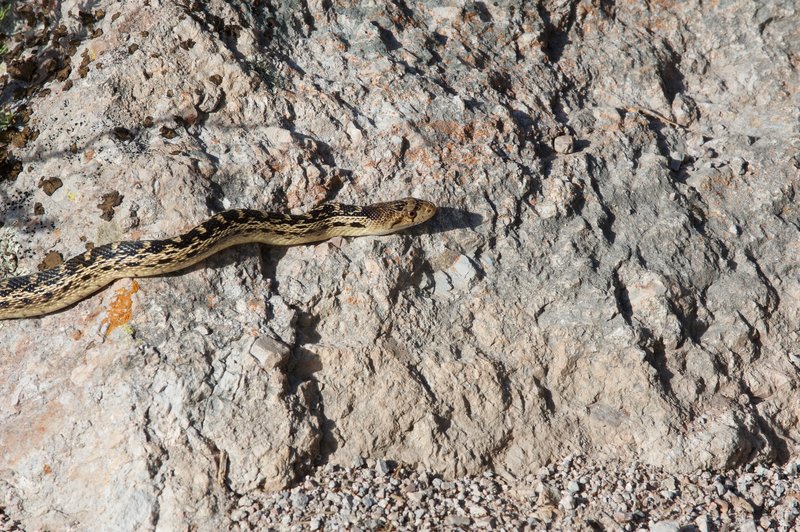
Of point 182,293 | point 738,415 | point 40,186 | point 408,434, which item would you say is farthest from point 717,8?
point 40,186

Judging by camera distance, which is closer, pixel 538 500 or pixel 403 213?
pixel 538 500

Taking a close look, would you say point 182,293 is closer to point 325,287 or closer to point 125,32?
point 325,287

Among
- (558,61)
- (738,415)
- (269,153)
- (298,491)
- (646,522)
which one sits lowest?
(298,491)

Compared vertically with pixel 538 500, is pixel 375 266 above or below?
above

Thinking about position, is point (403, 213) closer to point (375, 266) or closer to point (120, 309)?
point (375, 266)

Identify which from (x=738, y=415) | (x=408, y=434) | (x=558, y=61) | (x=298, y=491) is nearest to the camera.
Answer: (x=298, y=491)

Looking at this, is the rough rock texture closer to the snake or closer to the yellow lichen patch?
the yellow lichen patch

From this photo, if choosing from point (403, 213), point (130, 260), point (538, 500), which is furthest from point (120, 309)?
point (538, 500)

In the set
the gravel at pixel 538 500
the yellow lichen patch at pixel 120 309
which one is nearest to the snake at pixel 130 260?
the yellow lichen patch at pixel 120 309
